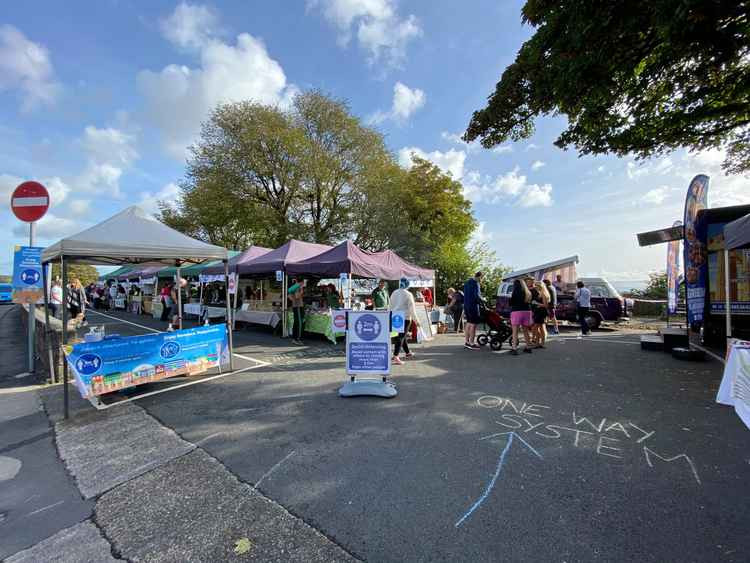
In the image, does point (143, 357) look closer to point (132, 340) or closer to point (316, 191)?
point (132, 340)

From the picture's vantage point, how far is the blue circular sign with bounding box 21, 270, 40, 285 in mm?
6156

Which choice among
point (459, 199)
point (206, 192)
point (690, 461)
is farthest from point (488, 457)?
point (459, 199)

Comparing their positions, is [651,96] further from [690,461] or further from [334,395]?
[334,395]

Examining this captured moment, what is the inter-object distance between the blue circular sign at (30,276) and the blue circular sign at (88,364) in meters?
3.06

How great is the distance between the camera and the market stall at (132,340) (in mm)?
4703

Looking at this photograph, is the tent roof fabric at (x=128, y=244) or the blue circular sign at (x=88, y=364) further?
the tent roof fabric at (x=128, y=244)

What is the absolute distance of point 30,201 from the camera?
215 inches

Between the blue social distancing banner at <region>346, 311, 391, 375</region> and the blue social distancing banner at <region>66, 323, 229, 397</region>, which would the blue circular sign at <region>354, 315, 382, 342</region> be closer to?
the blue social distancing banner at <region>346, 311, 391, 375</region>

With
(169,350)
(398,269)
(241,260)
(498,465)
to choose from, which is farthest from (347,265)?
(498,465)

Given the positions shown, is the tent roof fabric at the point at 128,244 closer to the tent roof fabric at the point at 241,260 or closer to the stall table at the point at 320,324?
the stall table at the point at 320,324

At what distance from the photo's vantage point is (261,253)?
13500 millimetres

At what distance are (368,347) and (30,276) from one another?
254 inches

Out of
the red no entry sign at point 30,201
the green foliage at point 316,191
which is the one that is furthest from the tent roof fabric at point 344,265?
the green foliage at point 316,191

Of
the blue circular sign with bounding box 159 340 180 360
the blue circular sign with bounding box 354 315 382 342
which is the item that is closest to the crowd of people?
the blue circular sign with bounding box 354 315 382 342
